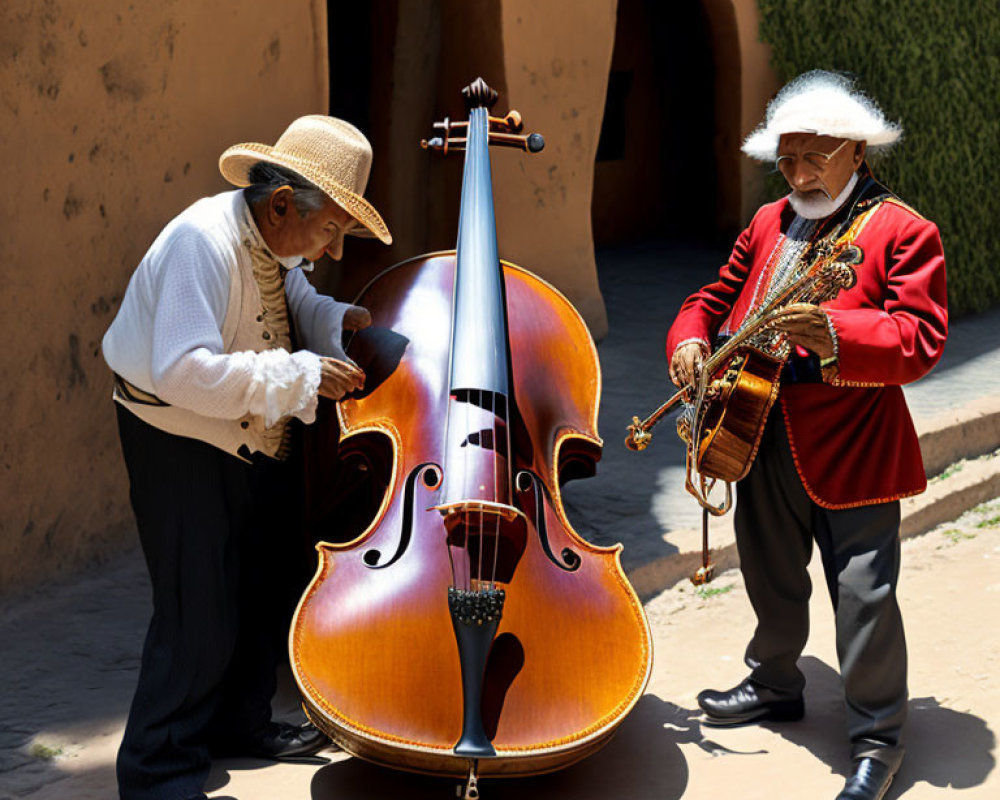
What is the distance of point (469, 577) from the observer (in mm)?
2934

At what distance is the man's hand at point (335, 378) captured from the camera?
3176 mm

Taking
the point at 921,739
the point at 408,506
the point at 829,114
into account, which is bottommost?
the point at 921,739

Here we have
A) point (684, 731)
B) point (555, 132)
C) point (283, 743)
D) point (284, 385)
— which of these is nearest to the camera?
point (284, 385)

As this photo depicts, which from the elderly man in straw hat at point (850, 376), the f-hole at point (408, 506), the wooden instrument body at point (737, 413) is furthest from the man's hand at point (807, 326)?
the f-hole at point (408, 506)

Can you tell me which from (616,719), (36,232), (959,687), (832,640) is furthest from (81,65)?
(959,687)

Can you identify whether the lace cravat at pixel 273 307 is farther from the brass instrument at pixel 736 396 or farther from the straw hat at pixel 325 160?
the brass instrument at pixel 736 396

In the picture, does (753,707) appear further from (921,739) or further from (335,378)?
(335,378)

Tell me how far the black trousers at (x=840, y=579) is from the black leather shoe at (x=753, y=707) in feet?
0.43

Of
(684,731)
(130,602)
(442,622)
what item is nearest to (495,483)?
(442,622)

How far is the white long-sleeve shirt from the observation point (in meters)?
2.91

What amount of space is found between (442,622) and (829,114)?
152cm

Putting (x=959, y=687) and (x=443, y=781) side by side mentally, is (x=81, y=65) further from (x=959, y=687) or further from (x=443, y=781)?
(x=959, y=687)

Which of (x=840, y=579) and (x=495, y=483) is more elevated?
(x=495, y=483)

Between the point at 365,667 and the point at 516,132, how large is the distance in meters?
2.08
